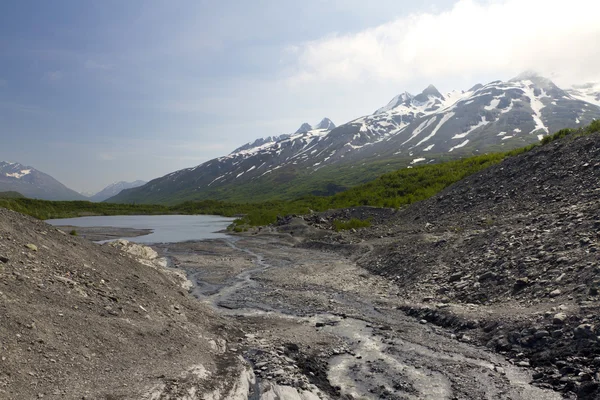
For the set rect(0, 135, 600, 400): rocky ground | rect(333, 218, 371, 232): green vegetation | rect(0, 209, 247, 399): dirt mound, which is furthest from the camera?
rect(333, 218, 371, 232): green vegetation

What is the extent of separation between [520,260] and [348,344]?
1201cm

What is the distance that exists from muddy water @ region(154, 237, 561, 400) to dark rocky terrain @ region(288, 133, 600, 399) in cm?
135

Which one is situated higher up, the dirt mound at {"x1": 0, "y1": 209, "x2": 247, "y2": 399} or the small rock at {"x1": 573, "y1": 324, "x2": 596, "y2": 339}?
the dirt mound at {"x1": 0, "y1": 209, "x2": 247, "y2": 399}

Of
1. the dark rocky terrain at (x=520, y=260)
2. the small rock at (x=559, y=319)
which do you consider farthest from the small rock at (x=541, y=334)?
the small rock at (x=559, y=319)

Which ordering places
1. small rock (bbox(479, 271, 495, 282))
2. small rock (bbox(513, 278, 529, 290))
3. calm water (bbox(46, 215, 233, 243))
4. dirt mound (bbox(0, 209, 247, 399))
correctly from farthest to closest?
calm water (bbox(46, 215, 233, 243)) → small rock (bbox(479, 271, 495, 282)) → small rock (bbox(513, 278, 529, 290)) → dirt mound (bbox(0, 209, 247, 399))

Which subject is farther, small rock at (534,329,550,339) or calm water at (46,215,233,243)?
calm water at (46,215,233,243)

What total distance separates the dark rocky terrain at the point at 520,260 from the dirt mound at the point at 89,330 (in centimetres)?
1121

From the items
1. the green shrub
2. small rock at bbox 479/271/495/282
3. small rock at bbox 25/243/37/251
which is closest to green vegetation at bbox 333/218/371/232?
the green shrub

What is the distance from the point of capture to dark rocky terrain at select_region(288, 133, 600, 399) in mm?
13738

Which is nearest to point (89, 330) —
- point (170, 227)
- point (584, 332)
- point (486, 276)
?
point (584, 332)

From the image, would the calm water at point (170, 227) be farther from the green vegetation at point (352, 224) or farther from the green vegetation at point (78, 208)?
the green vegetation at point (78, 208)

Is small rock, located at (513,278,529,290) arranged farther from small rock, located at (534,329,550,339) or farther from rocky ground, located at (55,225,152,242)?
rocky ground, located at (55,225,152,242)

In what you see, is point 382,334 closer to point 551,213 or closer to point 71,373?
point 71,373

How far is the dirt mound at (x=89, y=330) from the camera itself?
9555 millimetres
